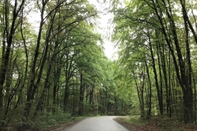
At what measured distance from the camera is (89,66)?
2717cm

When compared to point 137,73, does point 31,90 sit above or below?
below

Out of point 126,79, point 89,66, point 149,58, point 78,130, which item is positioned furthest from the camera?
point 89,66

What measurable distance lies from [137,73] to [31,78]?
15974mm

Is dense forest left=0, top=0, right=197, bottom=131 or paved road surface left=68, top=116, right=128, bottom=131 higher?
dense forest left=0, top=0, right=197, bottom=131

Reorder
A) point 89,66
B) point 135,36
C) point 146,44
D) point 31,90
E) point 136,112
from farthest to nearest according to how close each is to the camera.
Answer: point 136,112 → point 89,66 → point 146,44 → point 135,36 → point 31,90

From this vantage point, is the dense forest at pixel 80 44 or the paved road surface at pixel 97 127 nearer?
the dense forest at pixel 80 44

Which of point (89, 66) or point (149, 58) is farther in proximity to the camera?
point (89, 66)

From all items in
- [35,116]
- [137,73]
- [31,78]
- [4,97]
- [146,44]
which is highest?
[146,44]

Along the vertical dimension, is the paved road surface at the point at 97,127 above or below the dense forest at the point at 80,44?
below

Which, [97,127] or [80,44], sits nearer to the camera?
[97,127]

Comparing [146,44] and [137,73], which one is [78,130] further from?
[137,73]

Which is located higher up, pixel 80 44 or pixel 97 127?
pixel 80 44

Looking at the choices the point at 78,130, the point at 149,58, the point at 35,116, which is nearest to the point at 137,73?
the point at 149,58

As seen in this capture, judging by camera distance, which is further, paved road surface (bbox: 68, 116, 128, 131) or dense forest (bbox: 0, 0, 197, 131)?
paved road surface (bbox: 68, 116, 128, 131)
